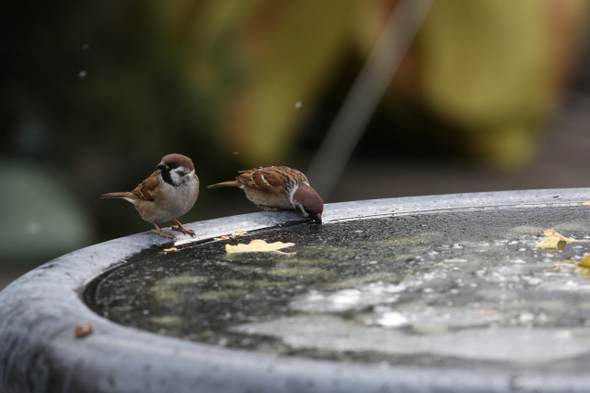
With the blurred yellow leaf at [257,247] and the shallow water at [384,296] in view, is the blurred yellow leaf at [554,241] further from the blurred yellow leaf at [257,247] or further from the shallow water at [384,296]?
the blurred yellow leaf at [257,247]

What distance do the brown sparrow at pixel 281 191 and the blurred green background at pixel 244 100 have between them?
4.69ft

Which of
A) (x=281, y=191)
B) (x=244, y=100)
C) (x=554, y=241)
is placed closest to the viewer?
(x=554, y=241)

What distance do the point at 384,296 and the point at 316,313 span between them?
0.50 feet

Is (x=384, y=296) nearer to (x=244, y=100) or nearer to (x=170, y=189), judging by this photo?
(x=170, y=189)

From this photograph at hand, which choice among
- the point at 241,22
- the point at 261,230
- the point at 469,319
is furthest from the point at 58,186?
the point at 469,319

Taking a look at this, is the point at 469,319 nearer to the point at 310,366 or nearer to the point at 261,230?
the point at 310,366

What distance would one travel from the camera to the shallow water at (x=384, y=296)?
1.02 metres

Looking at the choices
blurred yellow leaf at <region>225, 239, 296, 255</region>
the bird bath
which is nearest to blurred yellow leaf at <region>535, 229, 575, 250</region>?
the bird bath

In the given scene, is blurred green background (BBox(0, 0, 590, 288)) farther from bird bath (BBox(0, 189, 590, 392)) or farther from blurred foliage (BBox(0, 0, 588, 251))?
bird bath (BBox(0, 189, 590, 392))

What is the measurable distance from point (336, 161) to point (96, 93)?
2667 mm

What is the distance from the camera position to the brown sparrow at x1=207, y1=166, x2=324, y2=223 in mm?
2096

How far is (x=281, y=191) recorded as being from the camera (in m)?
2.35

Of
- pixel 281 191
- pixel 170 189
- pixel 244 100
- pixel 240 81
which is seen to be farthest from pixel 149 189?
pixel 244 100

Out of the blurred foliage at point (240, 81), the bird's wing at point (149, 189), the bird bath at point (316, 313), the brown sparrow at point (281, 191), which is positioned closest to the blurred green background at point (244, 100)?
the blurred foliage at point (240, 81)
